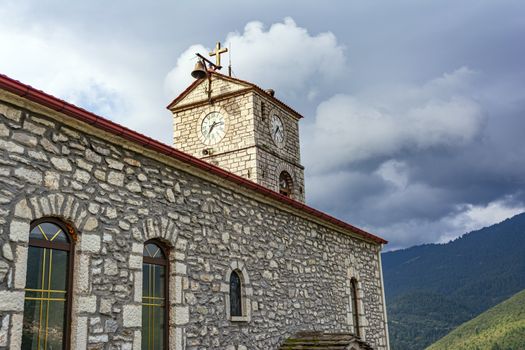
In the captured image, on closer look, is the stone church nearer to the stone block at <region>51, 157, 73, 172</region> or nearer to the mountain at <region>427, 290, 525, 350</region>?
the stone block at <region>51, 157, 73, 172</region>

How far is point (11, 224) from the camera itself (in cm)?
523

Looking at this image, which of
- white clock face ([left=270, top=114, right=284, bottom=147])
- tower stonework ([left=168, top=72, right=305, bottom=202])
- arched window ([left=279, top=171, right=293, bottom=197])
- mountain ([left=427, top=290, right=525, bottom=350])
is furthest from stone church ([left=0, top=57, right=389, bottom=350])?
mountain ([left=427, top=290, right=525, bottom=350])

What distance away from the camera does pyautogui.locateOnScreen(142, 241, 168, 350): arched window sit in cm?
682

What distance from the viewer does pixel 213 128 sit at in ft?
57.3

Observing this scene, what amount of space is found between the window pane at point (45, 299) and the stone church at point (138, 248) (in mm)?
11

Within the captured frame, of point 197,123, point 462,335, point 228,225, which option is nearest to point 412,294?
point 462,335

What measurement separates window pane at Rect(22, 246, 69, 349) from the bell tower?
10739mm

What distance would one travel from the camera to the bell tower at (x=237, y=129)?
1680 centimetres

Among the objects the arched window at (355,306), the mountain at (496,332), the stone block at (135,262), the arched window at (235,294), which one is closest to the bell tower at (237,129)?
the arched window at (355,306)

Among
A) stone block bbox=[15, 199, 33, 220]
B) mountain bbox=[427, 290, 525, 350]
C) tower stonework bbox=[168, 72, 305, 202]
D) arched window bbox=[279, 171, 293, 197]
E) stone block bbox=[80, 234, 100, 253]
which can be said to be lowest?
mountain bbox=[427, 290, 525, 350]

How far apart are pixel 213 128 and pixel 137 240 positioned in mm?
11036

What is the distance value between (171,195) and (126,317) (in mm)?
1821

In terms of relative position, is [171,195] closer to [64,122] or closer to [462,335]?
[64,122]

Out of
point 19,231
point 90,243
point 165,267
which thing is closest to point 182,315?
point 165,267
